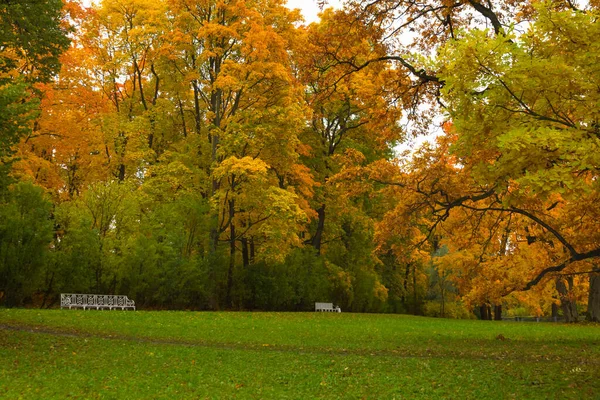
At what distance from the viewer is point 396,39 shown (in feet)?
44.9

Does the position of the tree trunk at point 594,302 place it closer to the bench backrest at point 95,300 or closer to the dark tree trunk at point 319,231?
the dark tree trunk at point 319,231

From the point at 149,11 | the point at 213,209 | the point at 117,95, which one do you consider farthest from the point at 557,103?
the point at 117,95

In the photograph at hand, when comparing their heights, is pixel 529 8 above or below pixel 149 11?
below

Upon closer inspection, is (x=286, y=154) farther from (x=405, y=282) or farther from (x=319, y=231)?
(x=405, y=282)

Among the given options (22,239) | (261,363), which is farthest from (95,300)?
(261,363)

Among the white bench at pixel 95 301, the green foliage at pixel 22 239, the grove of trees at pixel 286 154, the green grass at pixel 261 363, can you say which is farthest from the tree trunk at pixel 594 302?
the green foliage at pixel 22 239

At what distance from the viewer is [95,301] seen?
19.4m

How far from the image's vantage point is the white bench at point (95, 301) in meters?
18.5

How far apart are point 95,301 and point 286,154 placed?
1033 centimetres

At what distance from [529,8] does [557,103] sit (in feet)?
20.7

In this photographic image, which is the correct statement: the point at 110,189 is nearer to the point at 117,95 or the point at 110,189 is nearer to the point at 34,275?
the point at 34,275

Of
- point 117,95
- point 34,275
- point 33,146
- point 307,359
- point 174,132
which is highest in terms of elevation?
point 117,95

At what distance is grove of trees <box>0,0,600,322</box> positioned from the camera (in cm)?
675

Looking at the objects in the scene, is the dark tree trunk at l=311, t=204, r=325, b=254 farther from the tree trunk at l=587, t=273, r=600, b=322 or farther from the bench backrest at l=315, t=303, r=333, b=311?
the tree trunk at l=587, t=273, r=600, b=322
